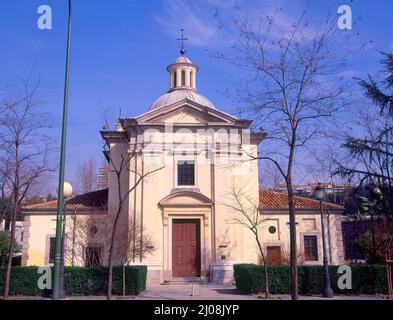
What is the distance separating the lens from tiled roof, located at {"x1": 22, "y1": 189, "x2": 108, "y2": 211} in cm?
2898

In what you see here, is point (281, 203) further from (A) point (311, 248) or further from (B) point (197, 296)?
(B) point (197, 296)

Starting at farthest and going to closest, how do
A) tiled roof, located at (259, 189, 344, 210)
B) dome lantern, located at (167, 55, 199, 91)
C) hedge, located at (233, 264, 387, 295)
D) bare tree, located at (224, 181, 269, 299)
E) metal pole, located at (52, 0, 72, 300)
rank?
1. dome lantern, located at (167, 55, 199, 91)
2. tiled roof, located at (259, 189, 344, 210)
3. bare tree, located at (224, 181, 269, 299)
4. hedge, located at (233, 264, 387, 295)
5. metal pole, located at (52, 0, 72, 300)

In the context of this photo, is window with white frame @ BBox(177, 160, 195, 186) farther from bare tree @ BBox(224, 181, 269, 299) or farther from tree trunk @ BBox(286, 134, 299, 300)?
tree trunk @ BBox(286, 134, 299, 300)

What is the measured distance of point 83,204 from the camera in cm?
2961

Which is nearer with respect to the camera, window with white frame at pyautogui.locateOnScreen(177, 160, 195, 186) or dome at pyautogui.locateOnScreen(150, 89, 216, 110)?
window with white frame at pyautogui.locateOnScreen(177, 160, 195, 186)

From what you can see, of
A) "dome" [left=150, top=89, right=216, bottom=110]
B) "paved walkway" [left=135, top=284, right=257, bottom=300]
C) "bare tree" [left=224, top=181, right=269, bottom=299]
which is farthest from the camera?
"dome" [left=150, top=89, right=216, bottom=110]

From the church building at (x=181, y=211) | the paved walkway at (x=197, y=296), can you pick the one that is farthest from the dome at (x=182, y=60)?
the paved walkway at (x=197, y=296)

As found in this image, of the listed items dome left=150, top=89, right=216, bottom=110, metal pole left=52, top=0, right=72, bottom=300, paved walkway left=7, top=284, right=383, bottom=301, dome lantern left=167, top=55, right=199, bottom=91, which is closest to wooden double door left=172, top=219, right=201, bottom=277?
paved walkway left=7, top=284, right=383, bottom=301

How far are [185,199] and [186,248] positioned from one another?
315 cm

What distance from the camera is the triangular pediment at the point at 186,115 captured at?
28328 millimetres

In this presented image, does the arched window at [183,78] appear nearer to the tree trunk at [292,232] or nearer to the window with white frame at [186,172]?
the window with white frame at [186,172]

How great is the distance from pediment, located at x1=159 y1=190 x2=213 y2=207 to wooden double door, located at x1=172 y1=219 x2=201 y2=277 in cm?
118
